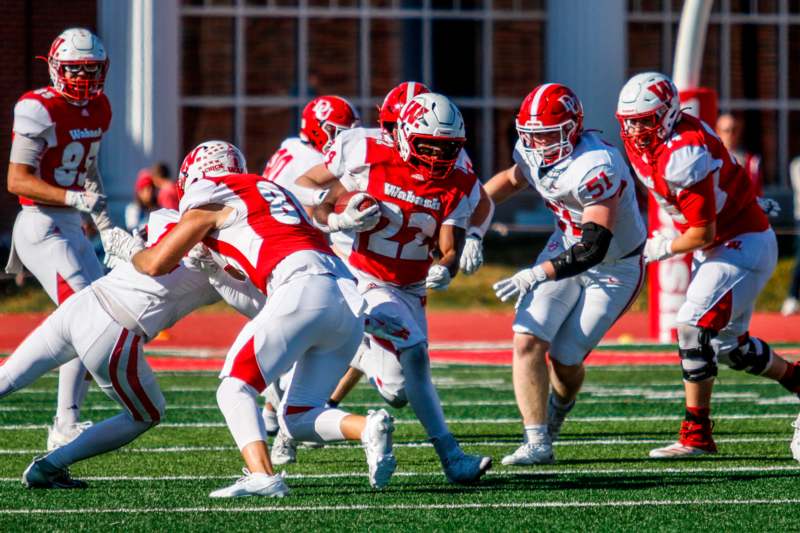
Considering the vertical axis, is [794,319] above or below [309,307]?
below

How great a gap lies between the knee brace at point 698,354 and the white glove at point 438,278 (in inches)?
49.3

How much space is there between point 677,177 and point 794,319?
7.94m

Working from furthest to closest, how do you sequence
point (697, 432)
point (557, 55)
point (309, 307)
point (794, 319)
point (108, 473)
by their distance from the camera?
1. point (557, 55)
2. point (794, 319)
3. point (697, 432)
4. point (108, 473)
5. point (309, 307)

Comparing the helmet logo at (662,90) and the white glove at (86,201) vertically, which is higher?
the helmet logo at (662,90)

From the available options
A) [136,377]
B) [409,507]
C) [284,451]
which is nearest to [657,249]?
[284,451]

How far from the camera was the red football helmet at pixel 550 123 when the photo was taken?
7.04 meters

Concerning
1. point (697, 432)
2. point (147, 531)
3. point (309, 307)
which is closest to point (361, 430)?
point (309, 307)

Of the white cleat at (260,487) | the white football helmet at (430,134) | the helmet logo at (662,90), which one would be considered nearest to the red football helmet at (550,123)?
the helmet logo at (662,90)

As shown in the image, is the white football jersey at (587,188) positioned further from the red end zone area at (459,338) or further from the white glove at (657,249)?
the red end zone area at (459,338)

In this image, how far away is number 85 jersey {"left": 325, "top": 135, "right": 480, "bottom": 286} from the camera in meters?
6.86

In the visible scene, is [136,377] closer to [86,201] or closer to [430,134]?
[430,134]

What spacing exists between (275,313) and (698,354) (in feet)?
7.98

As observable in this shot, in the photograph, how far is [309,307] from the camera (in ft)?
19.1

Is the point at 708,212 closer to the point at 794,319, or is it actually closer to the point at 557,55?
the point at 794,319
